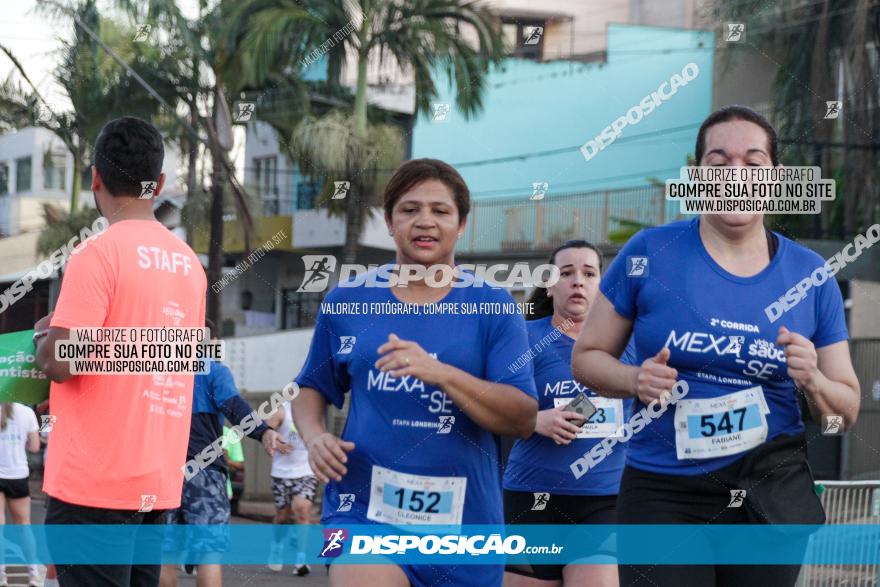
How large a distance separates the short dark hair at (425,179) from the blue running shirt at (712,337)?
56 centimetres

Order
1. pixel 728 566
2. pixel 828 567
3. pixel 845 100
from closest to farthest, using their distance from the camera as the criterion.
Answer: pixel 728 566 < pixel 828 567 < pixel 845 100

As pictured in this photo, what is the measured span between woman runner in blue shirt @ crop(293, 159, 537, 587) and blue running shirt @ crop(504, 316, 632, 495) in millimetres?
2041

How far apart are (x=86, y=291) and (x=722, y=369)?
199 centimetres

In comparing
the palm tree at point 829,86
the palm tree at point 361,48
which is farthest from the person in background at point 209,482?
the palm tree at point 829,86

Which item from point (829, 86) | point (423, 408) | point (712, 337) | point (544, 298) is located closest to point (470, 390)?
point (423, 408)

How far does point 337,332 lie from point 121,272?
2.36 ft

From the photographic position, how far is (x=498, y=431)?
162 inches

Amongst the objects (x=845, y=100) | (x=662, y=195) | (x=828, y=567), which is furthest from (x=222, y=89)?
(x=828, y=567)

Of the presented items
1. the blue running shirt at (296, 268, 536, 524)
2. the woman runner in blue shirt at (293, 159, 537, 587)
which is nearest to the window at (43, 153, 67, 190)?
the woman runner in blue shirt at (293, 159, 537, 587)

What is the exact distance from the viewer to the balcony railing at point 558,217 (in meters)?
26.6

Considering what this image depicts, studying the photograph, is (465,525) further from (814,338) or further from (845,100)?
(845,100)

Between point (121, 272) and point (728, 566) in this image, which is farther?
point (121, 272)

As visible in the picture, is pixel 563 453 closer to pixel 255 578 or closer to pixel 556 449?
pixel 556 449

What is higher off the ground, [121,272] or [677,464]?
[121,272]
